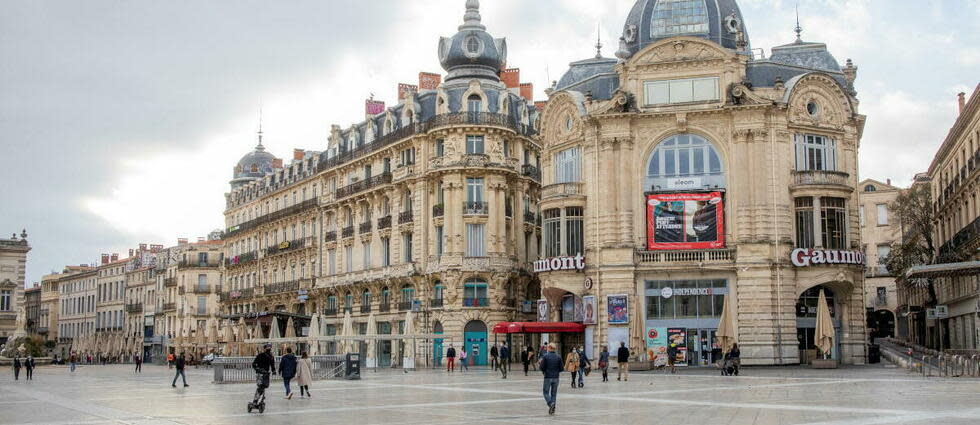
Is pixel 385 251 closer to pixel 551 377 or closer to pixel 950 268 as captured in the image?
pixel 950 268

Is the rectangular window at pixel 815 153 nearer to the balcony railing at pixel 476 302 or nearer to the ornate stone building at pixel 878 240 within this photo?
the balcony railing at pixel 476 302

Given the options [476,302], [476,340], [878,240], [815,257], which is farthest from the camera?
[878,240]

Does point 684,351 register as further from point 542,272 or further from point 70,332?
point 70,332

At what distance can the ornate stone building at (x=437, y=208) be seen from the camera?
60.2 m

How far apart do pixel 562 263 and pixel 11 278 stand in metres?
49.3

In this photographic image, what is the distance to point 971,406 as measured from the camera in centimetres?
2141

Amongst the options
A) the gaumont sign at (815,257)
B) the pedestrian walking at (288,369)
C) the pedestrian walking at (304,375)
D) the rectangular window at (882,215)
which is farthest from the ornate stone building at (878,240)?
the pedestrian walking at (288,369)

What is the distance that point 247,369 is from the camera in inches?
1547

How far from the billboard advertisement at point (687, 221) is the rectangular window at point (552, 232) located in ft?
15.7

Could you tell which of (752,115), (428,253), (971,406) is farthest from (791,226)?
(971,406)

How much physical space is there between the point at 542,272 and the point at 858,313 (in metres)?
15.1

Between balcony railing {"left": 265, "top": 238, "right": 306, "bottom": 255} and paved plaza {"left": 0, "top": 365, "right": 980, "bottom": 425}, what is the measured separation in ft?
135

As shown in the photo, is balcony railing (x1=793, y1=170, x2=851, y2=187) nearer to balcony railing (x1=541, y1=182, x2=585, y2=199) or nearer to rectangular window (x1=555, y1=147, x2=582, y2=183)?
balcony railing (x1=541, y1=182, x2=585, y2=199)

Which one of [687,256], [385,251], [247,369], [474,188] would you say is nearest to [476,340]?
→ [474,188]
